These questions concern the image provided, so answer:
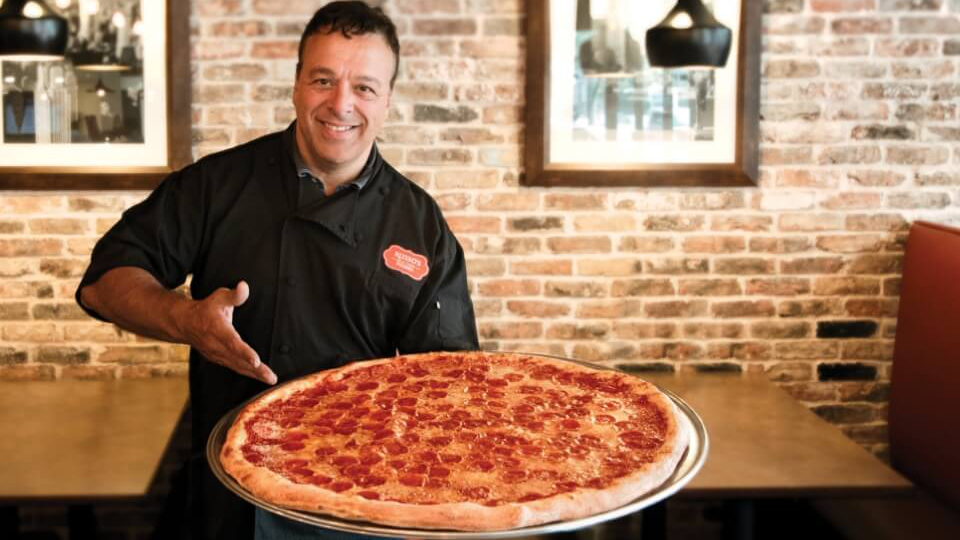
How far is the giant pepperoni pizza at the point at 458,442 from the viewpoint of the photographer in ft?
4.99

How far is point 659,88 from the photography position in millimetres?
3369

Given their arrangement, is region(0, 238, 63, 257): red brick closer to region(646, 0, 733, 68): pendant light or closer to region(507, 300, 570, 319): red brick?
region(507, 300, 570, 319): red brick

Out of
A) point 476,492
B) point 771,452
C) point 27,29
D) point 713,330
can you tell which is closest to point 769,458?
point 771,452

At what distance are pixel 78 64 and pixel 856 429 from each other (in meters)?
3.01

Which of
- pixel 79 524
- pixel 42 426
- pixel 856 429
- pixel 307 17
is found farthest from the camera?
pixel 856 429

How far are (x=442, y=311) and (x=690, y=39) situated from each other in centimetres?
115

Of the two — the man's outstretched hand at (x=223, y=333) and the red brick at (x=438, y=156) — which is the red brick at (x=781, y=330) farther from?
the man's outstretched hand at (x=223, y=333)

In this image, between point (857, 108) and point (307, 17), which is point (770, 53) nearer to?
point (857, 108)

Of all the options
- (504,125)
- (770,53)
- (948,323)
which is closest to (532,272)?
(504,125)

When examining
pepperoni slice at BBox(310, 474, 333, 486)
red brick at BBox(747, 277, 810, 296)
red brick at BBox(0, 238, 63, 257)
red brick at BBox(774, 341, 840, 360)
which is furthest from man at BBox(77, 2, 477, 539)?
red brick at BBox(774, 341, 840, 360)

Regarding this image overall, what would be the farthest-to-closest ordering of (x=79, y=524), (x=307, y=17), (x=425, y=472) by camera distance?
(x=307, y=17) → (x=79, y=524) → (x=425, y=472)

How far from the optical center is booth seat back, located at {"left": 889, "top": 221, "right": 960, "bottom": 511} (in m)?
2.91

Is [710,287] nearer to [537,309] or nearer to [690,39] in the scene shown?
[537,309]

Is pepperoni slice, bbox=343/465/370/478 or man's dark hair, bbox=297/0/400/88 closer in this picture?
pepperoni slice, bbox=343/465/370/478
